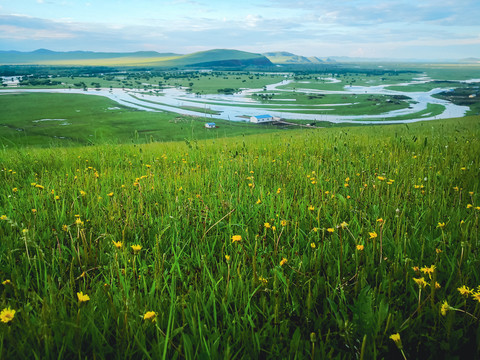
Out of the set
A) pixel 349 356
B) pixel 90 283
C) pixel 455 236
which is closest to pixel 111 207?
pixel 90 283

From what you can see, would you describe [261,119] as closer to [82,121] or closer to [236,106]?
[236,106]

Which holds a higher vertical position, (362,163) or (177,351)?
(362,163)

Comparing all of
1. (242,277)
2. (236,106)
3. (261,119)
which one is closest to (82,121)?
(261,119)

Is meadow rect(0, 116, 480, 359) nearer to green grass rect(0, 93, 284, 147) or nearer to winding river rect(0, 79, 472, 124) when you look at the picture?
green grass rect(0, 93, 284, 147)

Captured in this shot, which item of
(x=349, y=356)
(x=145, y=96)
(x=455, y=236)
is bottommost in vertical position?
(x=349, y=356)

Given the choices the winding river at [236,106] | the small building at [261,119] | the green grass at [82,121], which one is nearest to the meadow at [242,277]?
the green grass at [82,121]

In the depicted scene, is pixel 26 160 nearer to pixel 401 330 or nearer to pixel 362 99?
pixel 401 330

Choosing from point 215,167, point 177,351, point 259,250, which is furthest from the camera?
point 215,167

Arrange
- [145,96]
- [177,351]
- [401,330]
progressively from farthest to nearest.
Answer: [145,96] < [401,330] < [177,351]
